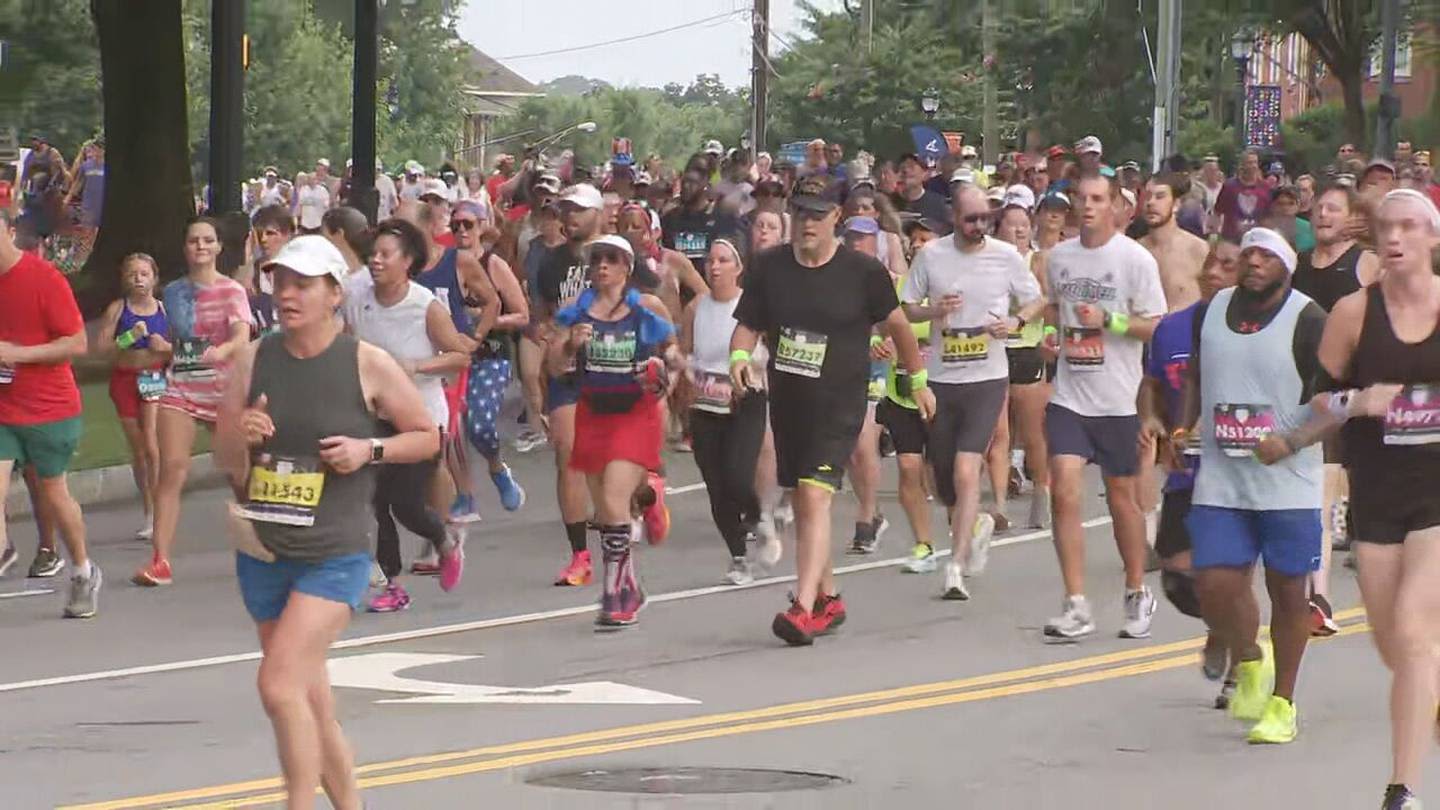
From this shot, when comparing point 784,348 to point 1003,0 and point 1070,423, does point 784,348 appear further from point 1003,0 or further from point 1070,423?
point 1003,0

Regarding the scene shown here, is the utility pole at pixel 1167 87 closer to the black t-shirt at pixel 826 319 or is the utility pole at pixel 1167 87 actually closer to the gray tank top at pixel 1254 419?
the black t-shirt at pixel 826 319

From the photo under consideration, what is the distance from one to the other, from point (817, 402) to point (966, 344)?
178 centimetres

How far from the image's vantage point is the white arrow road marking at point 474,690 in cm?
1088

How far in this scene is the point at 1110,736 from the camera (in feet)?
33.1

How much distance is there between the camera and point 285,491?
26.0 feet

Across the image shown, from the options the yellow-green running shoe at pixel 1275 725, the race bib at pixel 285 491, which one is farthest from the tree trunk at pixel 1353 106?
the race bib at pixel 285 491

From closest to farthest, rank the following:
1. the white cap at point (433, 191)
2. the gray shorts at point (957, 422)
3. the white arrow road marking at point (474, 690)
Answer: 1. the white arrow road marking at point (474, 690)
2. the gray shorts at point (957, 422)
3. the white cap at point (433, 191)

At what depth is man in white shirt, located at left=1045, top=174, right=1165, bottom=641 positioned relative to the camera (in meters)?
12.4

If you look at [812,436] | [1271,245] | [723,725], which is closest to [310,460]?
[723,725]

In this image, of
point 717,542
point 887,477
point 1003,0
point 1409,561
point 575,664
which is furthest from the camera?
point 1003,0

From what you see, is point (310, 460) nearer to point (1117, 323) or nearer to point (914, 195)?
point (1117, 323)

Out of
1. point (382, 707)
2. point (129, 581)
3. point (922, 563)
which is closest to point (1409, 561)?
point (382, 707)

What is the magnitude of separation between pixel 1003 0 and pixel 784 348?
27.8 m

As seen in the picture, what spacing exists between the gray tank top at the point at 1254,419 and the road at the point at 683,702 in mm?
846
